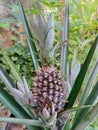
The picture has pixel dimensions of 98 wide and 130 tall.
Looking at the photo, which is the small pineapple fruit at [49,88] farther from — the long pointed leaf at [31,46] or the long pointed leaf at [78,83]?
the long pointed leaf at [31,46]

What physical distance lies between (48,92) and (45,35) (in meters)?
0.19

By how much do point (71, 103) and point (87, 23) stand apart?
0.62m

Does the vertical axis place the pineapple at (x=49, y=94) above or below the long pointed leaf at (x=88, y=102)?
above

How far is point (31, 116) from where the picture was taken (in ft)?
2.19

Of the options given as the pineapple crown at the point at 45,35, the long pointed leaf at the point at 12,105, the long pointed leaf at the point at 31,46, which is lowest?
the long pointed leaf at the point at 12,105

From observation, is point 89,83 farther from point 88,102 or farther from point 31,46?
point 31,46

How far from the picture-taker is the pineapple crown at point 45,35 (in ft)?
2.27

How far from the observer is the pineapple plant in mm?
573

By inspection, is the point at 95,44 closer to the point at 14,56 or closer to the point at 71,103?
the point at 71,103

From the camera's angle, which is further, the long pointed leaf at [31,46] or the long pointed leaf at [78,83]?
the long pointed leaf at [31,46]

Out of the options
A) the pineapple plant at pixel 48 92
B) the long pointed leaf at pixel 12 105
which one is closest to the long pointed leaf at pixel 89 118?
the pineapple plant at pixel 48 92

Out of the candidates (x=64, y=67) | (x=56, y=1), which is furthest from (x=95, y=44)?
(x=56, y=1)

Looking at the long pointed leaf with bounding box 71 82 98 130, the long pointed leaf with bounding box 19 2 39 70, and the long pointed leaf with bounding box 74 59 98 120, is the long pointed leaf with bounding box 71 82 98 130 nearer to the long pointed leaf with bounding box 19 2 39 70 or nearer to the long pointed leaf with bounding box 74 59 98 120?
the long pointed leaf with bounding box 74 59 98 120

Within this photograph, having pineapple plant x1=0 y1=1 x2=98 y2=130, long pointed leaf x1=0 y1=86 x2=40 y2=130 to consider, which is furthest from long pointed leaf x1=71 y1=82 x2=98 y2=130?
long pointed leaf x1=0 y1=86 x2=40 y2=130
